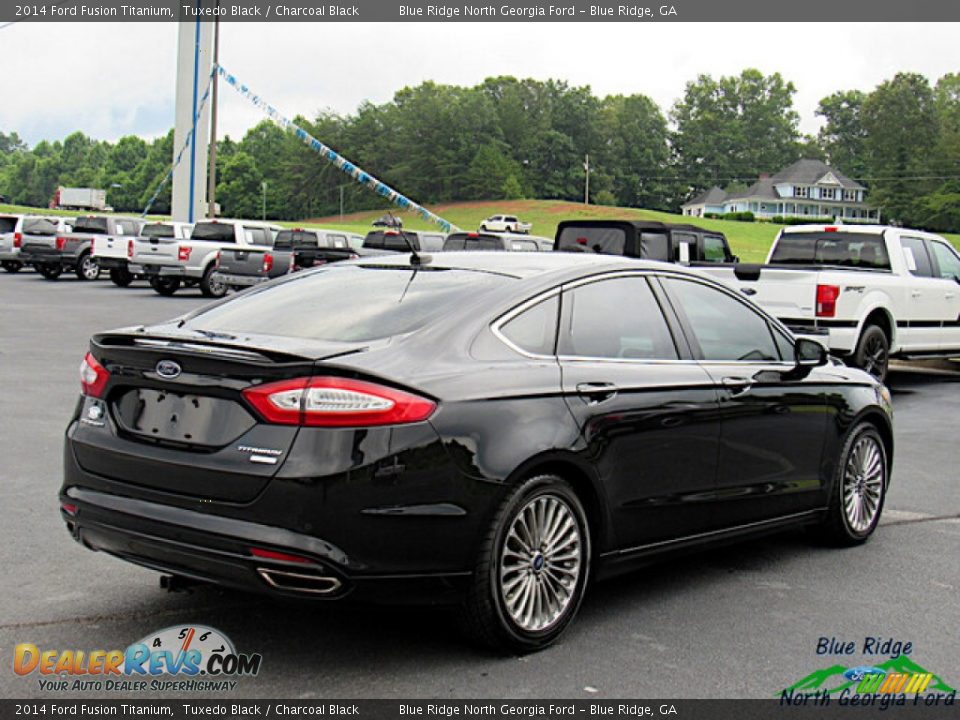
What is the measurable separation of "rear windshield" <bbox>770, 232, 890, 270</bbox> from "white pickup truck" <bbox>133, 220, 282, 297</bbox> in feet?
57.0

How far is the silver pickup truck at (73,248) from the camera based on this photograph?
116ft

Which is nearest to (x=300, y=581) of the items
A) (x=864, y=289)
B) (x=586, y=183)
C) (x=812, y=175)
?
(x=864, y=289)

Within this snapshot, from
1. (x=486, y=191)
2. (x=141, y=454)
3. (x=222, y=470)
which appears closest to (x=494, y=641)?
(x=222, y=470)

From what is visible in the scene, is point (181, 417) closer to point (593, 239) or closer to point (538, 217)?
point (593, 239)

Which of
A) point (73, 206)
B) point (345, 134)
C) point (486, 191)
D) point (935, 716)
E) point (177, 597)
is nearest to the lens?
point (935, 716)

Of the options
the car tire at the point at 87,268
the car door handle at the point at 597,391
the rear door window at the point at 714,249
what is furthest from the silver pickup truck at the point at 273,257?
the car door handle at the point at 597,391

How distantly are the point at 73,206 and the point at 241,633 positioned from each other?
145 m

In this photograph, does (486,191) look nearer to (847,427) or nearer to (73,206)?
(73,206)

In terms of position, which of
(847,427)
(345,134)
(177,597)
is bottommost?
(177,597)

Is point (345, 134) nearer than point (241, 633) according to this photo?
No

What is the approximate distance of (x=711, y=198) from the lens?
494 feet

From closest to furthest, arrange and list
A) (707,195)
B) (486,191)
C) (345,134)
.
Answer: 1. (345,134)
2. (486,191)
3. (707,195)

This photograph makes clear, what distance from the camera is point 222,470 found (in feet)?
14.0

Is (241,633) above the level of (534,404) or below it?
below
